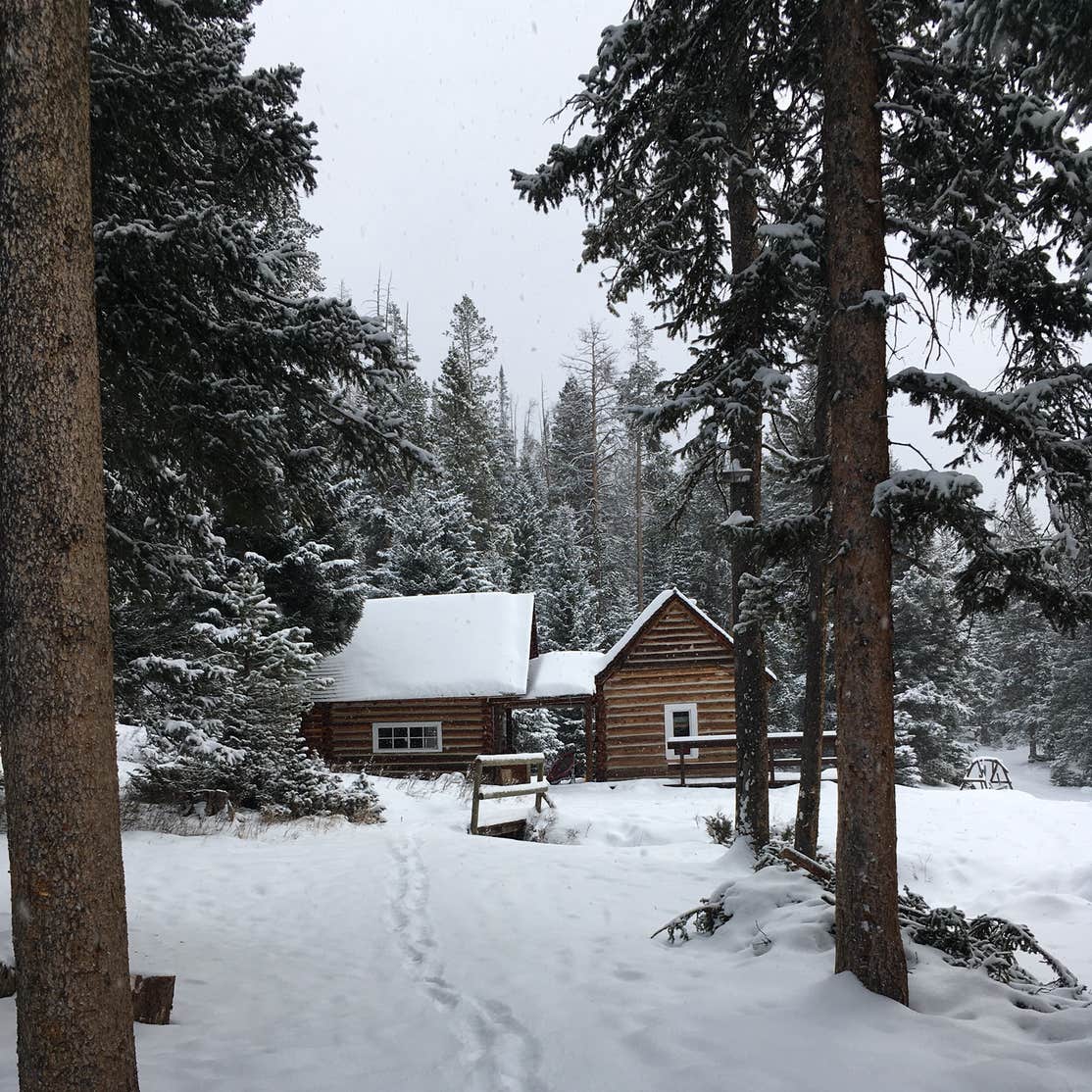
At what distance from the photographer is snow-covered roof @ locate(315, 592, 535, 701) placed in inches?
952

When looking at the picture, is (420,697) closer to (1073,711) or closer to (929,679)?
(929,679)

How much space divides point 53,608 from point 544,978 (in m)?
4.50

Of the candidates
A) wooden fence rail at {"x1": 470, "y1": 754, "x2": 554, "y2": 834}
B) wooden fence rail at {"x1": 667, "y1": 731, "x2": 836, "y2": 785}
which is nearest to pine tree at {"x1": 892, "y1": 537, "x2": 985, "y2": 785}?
wooden fence rail at {"x1": 667, "y1": 731, "x2": 836, "y2": 785}

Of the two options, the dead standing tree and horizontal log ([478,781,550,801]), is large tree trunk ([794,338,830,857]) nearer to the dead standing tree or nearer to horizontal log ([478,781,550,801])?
horizontal log ([478,781,550,801])

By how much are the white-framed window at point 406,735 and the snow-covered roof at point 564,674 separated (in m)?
3.18

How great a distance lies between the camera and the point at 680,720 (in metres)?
25.3

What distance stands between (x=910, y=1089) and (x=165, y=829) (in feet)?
37.2

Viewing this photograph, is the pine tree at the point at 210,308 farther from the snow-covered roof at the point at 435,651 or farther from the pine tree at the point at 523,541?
the pine tree at the point at 523,541

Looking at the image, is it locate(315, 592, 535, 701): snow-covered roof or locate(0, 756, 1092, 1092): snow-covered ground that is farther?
locate(315, 592, 535, 701): snow-covered roof

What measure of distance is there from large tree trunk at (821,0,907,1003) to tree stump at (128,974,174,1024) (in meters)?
4.32

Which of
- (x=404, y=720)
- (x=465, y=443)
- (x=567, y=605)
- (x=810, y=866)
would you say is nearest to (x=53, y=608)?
(x=810, y=866)

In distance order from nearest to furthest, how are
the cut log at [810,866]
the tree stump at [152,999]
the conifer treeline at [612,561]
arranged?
1. the tree stump at [152,999]
2. the cut log at [810,866]
3. the conifer treeline at [612,561]

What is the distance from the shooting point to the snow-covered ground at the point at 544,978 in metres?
4.32

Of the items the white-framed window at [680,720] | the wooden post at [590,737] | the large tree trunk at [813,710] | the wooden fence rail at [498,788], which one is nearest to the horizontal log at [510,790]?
the wooden fence rail at [498,788]
